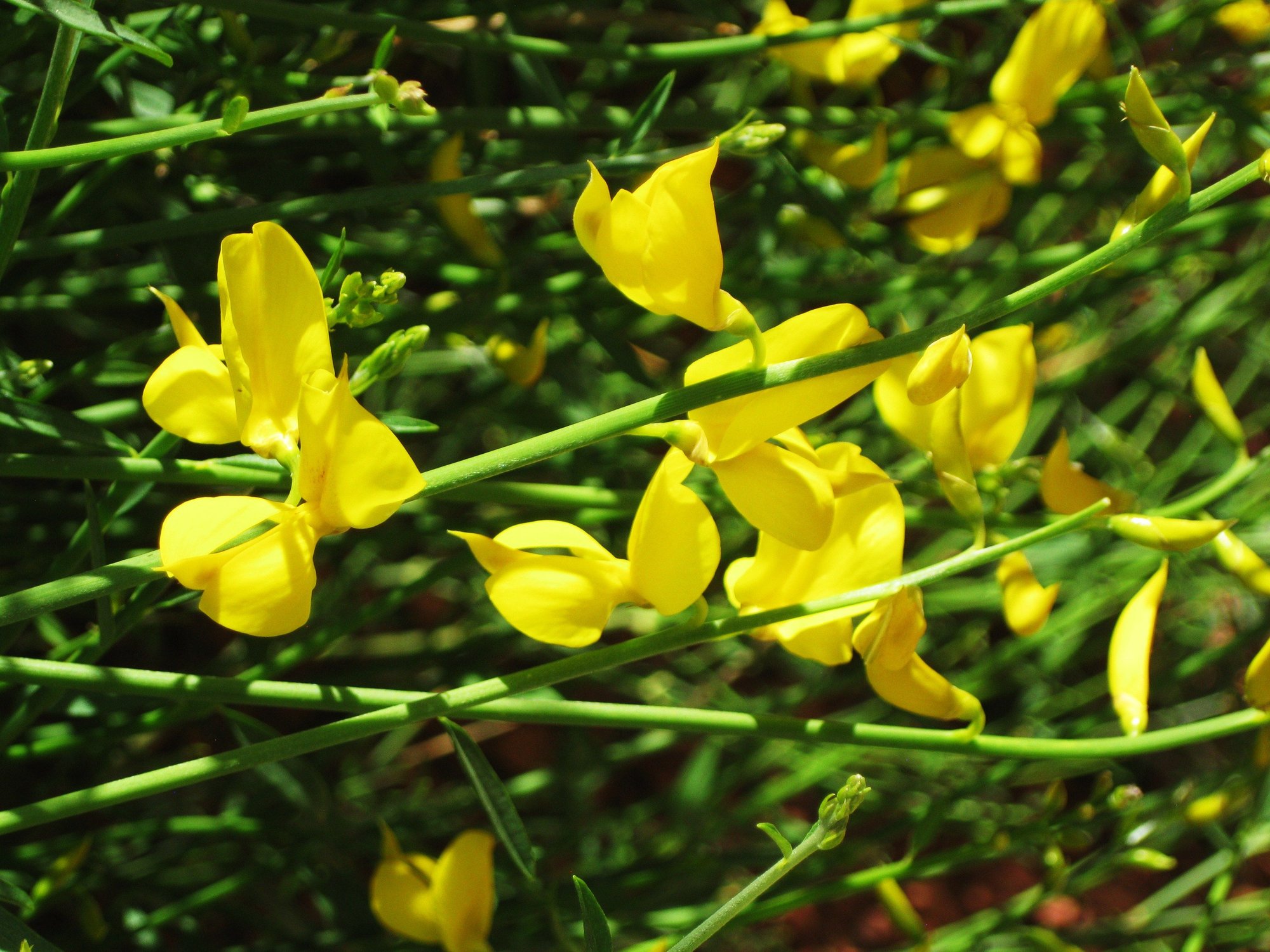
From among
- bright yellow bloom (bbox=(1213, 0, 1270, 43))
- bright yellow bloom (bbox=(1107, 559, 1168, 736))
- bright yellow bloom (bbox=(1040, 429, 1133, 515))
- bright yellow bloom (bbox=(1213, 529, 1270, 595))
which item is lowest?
bright yellow bloom (bbox=(1107, 559, 1168, 736))

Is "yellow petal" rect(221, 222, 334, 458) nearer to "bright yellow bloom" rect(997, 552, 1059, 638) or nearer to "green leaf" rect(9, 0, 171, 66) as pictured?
"green leaf" rect(9, 0, 171, 66)

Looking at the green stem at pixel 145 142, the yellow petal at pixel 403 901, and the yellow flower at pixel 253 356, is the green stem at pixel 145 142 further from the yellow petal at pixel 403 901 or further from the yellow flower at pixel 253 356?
the yellow petal at pixel 403 901

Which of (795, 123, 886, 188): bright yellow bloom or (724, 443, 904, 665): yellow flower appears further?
(795, 123, 886, 188): bright yellow bloom

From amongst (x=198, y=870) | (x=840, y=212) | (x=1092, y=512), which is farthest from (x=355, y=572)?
(x=1092, y=512)

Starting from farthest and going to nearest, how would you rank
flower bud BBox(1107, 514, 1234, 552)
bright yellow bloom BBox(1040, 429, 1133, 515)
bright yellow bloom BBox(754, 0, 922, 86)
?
bright yellow bloom BBox(754, 0, 922, 86) → bright yellow bloom BBox(1040, 429, 1133, 515) → flower bud BBox(1107, 514, 1234, 552)

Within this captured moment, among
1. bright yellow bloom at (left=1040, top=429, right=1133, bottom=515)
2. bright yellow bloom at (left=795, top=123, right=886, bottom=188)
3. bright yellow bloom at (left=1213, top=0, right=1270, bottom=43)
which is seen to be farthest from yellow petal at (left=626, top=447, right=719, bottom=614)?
bright yellow bloom at (left=1213, top=0, right=1270, bottom=43)

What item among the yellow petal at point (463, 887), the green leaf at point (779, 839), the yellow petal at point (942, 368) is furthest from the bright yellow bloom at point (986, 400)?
the yellow petal at point (463, 887)
